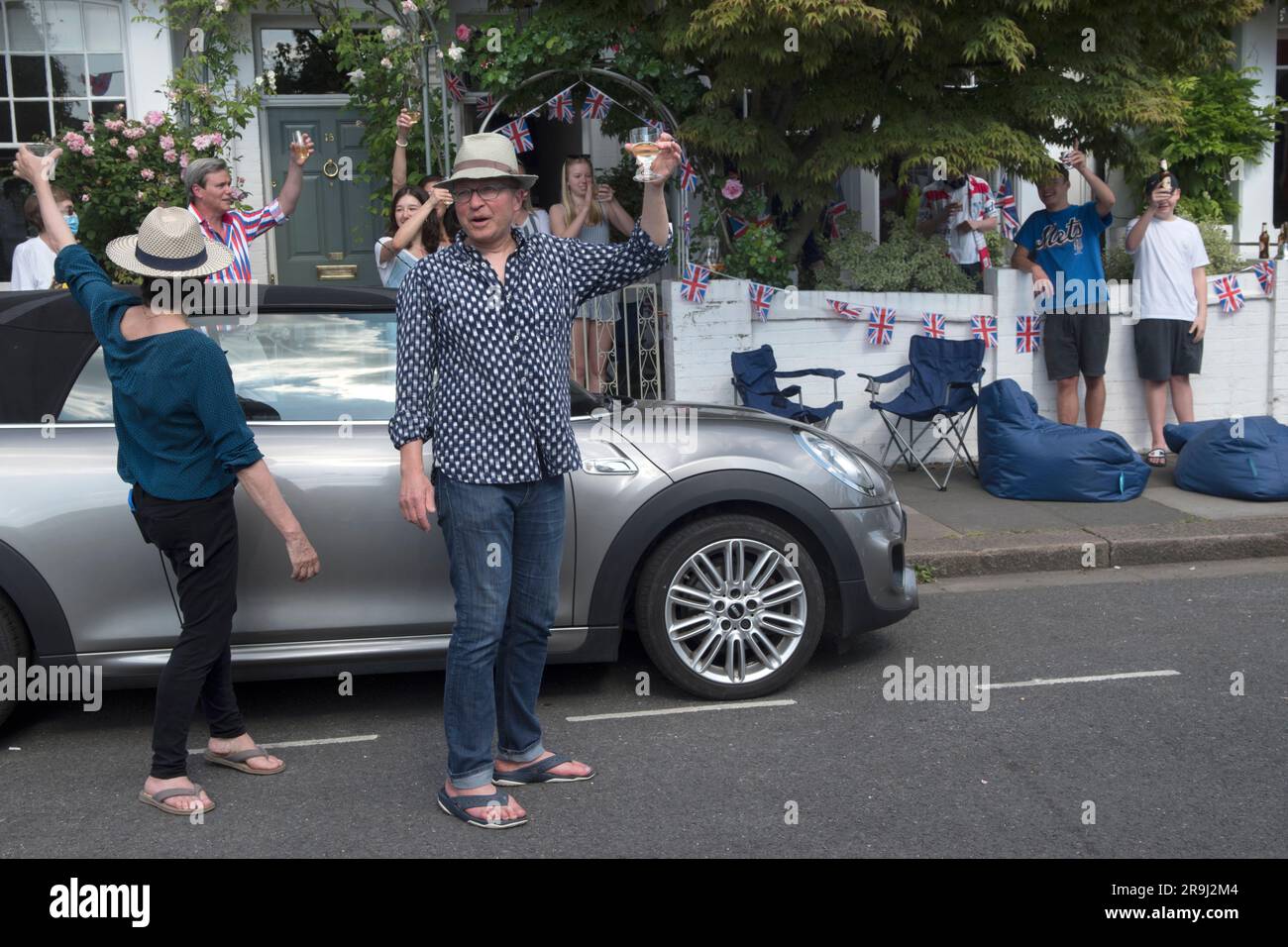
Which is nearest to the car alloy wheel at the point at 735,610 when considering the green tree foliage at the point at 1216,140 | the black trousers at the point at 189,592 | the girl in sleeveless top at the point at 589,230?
the black trousers at the point at 189,592

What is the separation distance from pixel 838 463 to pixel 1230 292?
244 inches

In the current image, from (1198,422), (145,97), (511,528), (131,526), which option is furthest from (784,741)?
(145,97)

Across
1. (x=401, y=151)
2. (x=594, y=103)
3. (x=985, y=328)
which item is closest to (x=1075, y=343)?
(x=985, y=328)

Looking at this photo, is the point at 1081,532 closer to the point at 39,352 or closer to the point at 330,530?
the point at 330,530

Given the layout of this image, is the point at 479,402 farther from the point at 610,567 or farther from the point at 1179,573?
the point at 1179,573

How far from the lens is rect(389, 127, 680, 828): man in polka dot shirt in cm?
422

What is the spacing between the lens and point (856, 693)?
5.57 meters

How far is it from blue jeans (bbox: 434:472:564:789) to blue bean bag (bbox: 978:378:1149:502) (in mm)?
5144

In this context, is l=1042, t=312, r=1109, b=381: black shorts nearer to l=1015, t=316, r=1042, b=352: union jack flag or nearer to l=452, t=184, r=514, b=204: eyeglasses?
l=1015, t=316, r=1042, b=352: union jack flag

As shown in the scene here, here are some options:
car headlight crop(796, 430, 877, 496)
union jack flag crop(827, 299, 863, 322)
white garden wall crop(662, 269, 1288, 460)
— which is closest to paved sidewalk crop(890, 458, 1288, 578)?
white garden wall crop(662, 269, 1288, 460)

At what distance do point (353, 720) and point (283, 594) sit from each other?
0.65 meters

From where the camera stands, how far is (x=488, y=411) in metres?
4.22

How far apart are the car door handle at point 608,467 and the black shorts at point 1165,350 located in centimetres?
615

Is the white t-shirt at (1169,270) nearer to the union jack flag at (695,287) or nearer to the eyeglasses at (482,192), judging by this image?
the union jack flag at (695,287)
